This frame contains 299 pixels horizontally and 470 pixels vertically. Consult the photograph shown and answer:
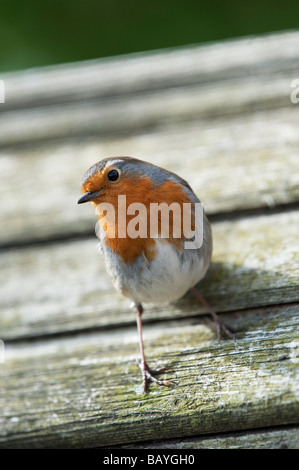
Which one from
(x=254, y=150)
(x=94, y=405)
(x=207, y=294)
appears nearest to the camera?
(x=94, y=405)

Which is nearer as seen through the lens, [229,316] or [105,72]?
[229,316]

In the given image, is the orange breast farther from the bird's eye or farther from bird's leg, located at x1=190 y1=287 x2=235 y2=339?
bird's leg, located at x1=190 y1=287 x2=235 y2=339

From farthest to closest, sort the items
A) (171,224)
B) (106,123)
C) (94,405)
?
1. (106,123)
2. (171,224)
3. (94,405)

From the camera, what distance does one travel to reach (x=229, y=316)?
1910 mm

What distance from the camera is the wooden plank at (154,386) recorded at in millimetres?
1558

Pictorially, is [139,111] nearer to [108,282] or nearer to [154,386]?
[108,282]

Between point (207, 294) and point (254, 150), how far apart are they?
35.9 inches

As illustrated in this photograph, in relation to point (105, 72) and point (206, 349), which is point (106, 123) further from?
point (206, 349)

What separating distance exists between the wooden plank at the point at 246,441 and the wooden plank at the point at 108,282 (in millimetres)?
497

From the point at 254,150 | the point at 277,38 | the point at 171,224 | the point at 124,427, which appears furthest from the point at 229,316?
the point at 277,38

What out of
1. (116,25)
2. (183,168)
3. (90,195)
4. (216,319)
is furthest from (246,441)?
(116,25)

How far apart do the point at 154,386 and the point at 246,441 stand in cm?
33

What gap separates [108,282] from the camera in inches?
90.3

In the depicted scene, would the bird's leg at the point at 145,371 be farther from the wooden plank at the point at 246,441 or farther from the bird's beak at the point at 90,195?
the bird's beak at the point at 90,195
